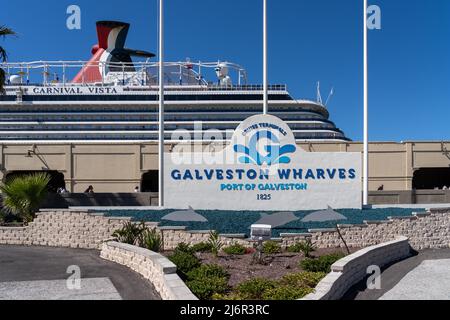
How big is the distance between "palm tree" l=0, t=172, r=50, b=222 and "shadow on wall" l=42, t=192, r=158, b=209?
15.6 ft

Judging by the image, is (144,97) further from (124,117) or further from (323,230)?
(323,230)

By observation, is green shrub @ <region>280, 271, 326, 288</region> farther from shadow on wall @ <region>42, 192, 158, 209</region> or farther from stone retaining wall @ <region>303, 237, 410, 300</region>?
shadow on wall @ <region>42, 192, 158, 209</region>

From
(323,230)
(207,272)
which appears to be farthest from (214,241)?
(207,272)

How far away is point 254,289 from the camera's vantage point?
26.4 feet

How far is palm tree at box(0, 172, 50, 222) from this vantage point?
55.8ft

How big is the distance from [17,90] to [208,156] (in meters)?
40.4

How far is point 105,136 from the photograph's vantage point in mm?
47781

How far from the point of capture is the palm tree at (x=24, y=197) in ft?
55.8

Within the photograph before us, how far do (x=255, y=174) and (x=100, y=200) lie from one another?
980 centimetres

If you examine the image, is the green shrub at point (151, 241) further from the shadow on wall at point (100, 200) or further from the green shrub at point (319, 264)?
the shadow on wall at point (100, 200)

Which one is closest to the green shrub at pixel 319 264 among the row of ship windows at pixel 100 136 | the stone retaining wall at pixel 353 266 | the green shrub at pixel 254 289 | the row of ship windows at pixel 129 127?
the stone retaining wall at pixel 353 266
